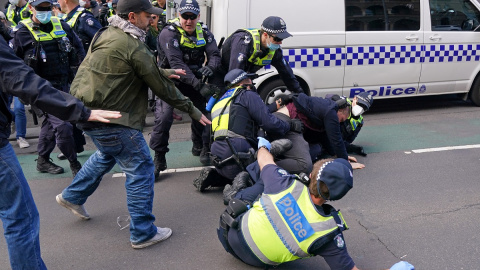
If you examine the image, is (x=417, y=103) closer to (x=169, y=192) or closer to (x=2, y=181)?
(x=169, y=192)

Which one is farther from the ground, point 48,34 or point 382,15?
point 382,15

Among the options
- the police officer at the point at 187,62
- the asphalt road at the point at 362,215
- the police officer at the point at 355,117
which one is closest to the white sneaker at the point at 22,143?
the asphalt road at the point at 362,215

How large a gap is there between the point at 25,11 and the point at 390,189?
6.18m

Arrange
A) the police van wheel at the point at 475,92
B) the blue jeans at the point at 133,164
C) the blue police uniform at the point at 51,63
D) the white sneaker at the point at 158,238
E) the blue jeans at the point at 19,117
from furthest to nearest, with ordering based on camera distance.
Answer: the police van wheel at the point at 475,92, the blue jeans at the point at 19,117, the blue police uniform at the point at 51,63, the white sneaker at the point at 158,238, the blue jeans at the point at 133,164

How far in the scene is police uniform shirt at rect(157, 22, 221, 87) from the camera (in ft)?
17.3

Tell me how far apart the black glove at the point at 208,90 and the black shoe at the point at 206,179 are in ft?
2.61

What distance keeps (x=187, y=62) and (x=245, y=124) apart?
1.34m

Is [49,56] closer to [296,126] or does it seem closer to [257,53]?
[257,53]

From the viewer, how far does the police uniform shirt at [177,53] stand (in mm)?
5285

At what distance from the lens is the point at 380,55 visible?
22.9 ft

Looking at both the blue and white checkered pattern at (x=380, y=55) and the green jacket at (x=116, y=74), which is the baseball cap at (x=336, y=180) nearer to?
the green jacket at (x=116, y=74)

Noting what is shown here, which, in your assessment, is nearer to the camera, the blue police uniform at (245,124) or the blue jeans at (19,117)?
the blue police uniform at (245,124)

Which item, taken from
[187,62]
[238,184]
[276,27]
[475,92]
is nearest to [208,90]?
[187,62]

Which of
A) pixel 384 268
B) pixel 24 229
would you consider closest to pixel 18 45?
pixel 24 229
